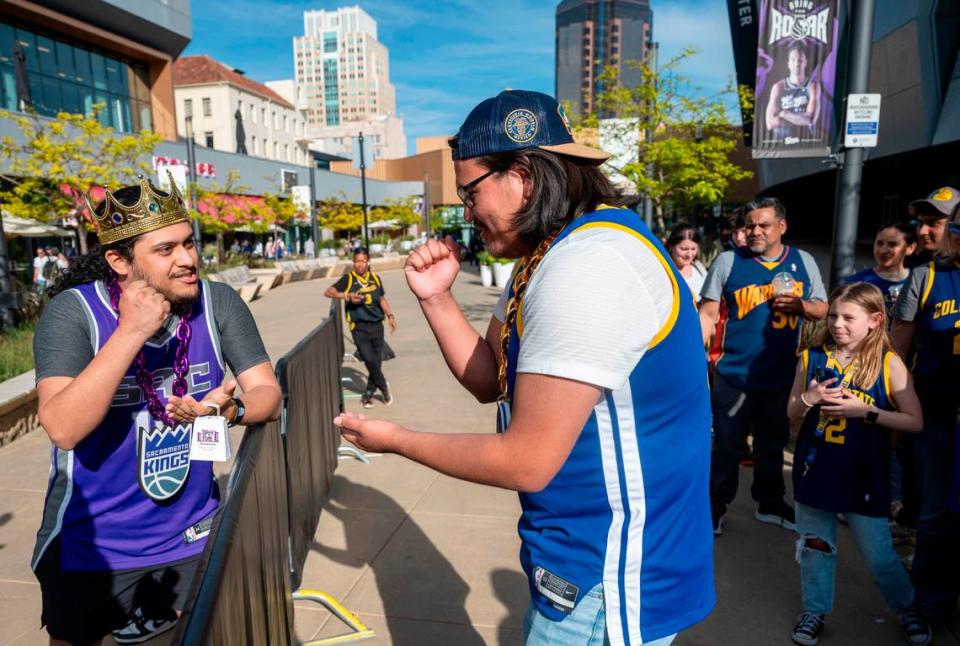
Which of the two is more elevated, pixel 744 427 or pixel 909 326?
pixel 909 326

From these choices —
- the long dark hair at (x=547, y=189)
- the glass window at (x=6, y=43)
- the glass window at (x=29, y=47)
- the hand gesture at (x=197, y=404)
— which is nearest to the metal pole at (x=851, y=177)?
the long dark hair at (x=547, y=189)

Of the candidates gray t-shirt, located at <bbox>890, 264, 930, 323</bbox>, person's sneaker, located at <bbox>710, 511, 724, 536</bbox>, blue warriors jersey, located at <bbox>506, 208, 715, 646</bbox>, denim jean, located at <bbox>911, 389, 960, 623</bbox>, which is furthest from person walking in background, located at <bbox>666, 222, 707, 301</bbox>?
blue warriors jersey, located at <bbox>506, 208, 715, 646</bbox>

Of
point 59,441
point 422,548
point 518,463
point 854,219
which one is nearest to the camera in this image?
point 518,463

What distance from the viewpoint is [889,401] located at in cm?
311

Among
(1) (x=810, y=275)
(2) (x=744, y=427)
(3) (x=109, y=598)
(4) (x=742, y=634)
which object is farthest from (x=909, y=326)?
(3) (x=109, y=598)

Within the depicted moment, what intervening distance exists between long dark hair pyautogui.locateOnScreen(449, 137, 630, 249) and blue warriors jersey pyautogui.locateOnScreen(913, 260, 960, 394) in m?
2.55

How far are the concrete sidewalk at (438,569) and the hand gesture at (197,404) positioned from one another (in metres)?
1.66

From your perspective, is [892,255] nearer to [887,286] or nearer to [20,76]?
[887,286]

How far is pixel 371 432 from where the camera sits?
1.54 m

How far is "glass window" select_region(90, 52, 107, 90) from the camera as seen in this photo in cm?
2967

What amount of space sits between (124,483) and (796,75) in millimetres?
6435

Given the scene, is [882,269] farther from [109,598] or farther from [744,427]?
[109,598]

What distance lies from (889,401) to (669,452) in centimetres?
227

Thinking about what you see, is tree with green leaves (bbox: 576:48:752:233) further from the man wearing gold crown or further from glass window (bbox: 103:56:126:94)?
glass window (bbox: 103:56:126:94)
